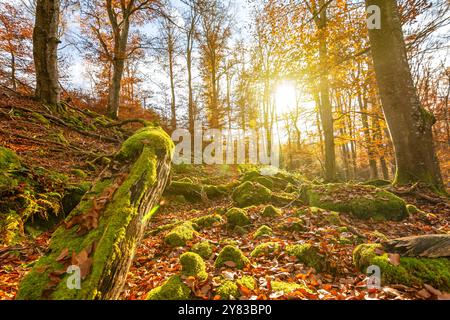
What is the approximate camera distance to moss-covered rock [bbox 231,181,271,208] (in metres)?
6.08

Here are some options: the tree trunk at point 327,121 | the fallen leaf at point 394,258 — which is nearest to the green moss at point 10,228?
the fallen leaf at point 394,258

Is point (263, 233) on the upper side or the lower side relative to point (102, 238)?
lower

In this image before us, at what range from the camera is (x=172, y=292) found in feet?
7.32

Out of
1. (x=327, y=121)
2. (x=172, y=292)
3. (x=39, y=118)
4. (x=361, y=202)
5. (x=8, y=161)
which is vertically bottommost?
(x=172, y=292)

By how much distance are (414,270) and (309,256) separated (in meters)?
1.05

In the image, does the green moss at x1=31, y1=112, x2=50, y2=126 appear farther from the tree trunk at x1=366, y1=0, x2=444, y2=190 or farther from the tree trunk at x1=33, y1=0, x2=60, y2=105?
the tree trunk at x1=366, y1=0, x2=444, y2=190

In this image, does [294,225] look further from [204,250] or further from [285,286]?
[285,286]

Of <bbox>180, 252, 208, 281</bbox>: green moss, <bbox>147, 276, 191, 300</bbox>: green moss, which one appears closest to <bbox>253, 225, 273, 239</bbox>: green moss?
<bbox>180, 252, 208, 281</bbox>: green moss

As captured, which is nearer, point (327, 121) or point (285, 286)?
point (285, 286)

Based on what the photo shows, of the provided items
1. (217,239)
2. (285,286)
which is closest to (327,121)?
(217,239)

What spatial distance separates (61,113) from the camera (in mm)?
7621

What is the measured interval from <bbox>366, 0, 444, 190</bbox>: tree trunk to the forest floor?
779 millimetres

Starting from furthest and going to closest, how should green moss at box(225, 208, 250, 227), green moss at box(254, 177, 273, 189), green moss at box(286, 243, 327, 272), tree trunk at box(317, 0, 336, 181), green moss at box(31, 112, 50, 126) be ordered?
tree trunk at box(317, 0, 336, 181), green moss at box(254, 177, 273, 189), green moss at box(31, 112, 50, 126), green moss at box(225, 208, 250, 227), green moss at box(286, 243, 327, 272)
